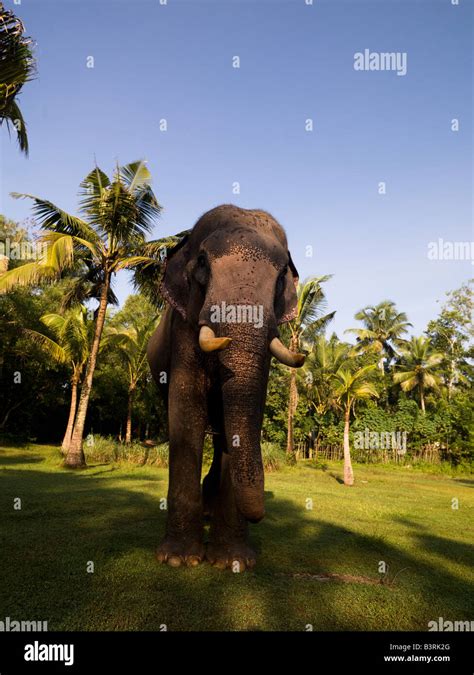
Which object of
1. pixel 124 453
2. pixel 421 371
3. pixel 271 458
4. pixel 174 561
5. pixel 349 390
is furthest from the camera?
pixel 421 371

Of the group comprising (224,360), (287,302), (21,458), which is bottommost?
(21,458)

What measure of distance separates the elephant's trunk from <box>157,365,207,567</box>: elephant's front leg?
1.11 m

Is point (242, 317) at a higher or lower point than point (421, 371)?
lower

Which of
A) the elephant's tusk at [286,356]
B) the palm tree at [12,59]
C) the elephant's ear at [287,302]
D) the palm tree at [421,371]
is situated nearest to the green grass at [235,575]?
the elephant's tusk at [286,356]

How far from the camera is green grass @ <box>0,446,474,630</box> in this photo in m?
3.59

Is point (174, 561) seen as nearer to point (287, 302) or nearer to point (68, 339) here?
point (287, 302)

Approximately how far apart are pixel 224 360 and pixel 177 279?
5.08 ft

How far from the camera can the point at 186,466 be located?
16.6ft

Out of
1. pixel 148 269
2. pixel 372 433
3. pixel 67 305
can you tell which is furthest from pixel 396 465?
pixel 67 305

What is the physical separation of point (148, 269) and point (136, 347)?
893 centimetres

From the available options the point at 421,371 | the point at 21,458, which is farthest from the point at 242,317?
the point at 421,371

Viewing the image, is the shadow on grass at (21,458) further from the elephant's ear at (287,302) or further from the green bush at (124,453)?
the elephant's ear at (287,302)

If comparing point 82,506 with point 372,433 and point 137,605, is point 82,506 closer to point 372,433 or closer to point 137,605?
point 137,605
